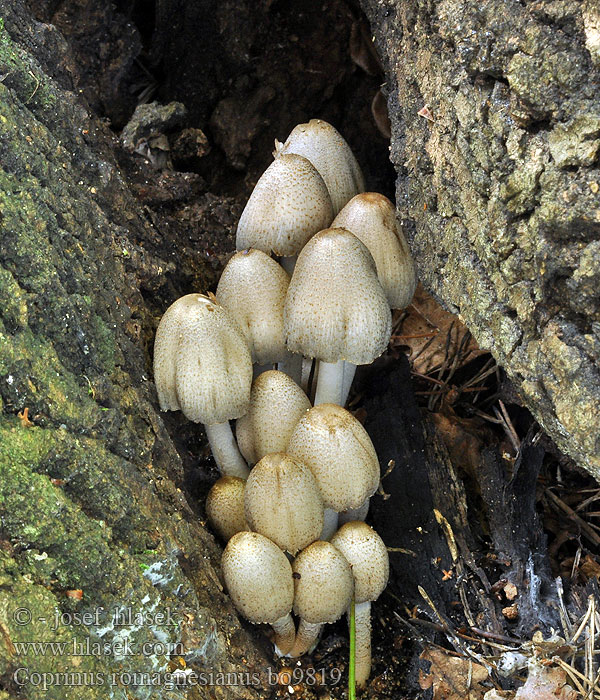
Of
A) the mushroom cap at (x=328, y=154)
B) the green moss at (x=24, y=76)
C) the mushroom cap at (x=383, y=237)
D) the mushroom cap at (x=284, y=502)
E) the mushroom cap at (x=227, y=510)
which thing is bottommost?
the mushroom cap at (x=227, y=510)

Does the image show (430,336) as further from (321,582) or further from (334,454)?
(321,582)

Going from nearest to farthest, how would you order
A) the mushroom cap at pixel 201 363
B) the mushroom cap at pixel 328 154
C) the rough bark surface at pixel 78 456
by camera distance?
the rough bark surface at pixel 78 456, the mushroom cap at pixel 201 363, the mushroom cap at pixel 328 154

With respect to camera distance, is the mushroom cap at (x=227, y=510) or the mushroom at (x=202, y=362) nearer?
the mushroom at (x=202, y=362)

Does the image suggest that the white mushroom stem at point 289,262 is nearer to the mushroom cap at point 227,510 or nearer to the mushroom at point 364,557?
the mushroom cap at point 227,510

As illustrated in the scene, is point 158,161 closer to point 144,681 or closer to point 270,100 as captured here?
point 270,100

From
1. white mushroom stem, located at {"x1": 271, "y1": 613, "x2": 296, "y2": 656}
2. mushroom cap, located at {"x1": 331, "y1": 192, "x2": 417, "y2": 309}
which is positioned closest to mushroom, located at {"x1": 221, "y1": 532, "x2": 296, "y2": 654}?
white mushroom stem, located at {"x1": 271, "y1": 613, "x2": 296, "y2": 656}

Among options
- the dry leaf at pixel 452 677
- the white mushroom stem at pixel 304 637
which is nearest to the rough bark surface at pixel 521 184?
the dry leaf at pixel 452 677

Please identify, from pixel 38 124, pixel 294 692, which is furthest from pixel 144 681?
pixel 38 124
